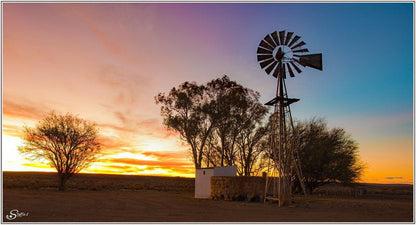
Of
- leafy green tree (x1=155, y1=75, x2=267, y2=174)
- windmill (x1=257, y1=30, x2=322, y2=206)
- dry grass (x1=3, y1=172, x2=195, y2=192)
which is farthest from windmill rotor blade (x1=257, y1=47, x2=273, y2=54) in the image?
dry grass (x1=3, y1=172, x2=195, y2=192)

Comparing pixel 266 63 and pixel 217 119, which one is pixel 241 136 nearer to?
pixel 217 119

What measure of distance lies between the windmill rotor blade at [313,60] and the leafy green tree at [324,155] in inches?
568

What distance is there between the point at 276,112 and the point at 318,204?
6382 mm

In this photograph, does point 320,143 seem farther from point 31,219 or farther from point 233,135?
point 31,219

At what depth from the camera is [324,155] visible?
33.7 m

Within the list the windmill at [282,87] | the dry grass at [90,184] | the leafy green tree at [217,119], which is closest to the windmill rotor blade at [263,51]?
the windmill at [282,87]

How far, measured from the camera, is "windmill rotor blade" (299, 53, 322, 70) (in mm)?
20641

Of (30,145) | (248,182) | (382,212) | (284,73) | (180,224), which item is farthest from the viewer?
(30,145)

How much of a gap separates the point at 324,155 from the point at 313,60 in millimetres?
15890

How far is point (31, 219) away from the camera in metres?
13.6

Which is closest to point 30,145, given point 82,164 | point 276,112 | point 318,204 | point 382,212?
point 82,164

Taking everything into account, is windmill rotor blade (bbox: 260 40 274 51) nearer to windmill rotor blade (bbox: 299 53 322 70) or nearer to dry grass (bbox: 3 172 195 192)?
windmill rotor blade (bbox: 299 53 322 70)

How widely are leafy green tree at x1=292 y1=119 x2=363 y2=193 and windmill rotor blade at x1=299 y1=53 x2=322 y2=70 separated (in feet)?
47.4

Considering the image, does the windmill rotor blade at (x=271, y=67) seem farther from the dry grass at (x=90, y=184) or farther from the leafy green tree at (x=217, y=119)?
the dry grass at (x=90, y=184)
